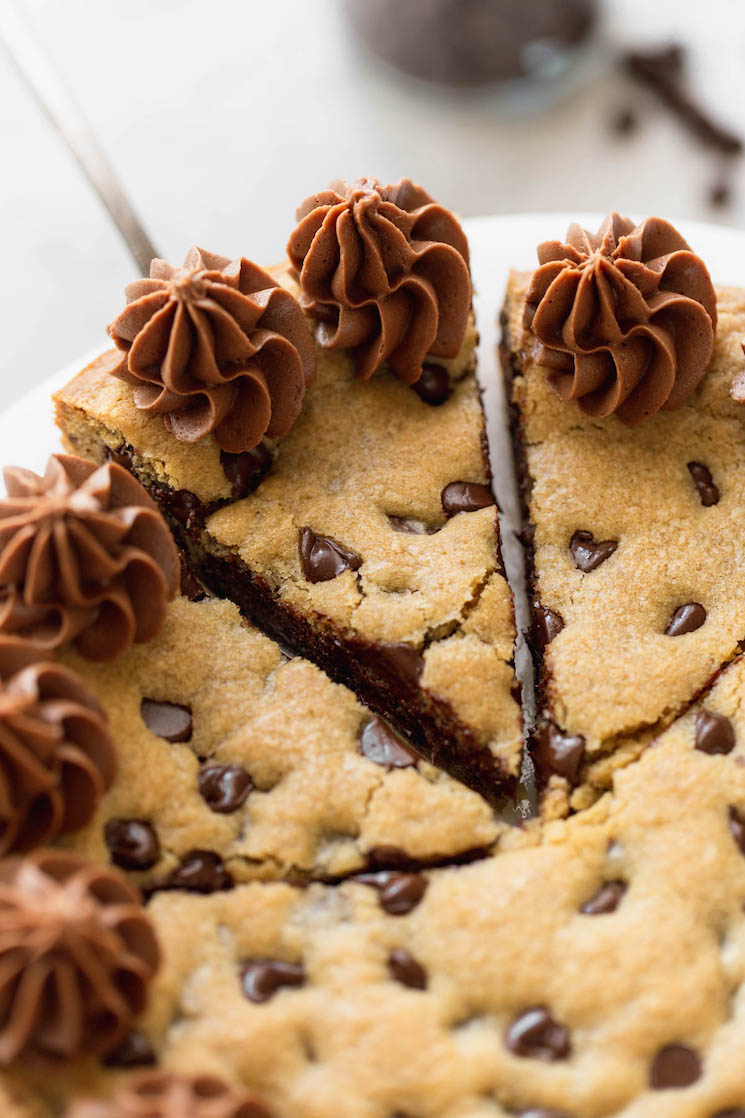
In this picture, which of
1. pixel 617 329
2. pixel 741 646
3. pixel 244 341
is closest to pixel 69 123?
pixel 244 341

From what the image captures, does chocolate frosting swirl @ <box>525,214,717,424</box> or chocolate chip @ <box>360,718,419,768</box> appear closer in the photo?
chocolate chip @ <box>360,718,419,768</box>

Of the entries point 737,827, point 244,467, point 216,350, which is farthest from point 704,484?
point 216,350

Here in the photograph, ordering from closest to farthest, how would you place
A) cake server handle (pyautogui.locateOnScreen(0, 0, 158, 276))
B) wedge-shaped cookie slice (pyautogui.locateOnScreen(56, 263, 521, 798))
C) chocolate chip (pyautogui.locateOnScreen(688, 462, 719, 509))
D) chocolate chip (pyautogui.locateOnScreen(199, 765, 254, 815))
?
chocolate chip (pyautogui.locateOnScreen(199, 765, 254, 815)) → wedge-shaped cookie slice (pyautogui.locateOnScreen(56, 263, 521, 798)) → chocolate chip (pyautogui.locateOnScreen(688, 462, 719, 509)) → cake server handle (pyautogui.locateOnScreen(0, 0, 158, 276))

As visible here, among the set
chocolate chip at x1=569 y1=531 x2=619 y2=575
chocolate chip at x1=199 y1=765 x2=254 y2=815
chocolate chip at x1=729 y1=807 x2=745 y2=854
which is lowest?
chocolate chip at x1=729 y1=807 x2=745 y2=854

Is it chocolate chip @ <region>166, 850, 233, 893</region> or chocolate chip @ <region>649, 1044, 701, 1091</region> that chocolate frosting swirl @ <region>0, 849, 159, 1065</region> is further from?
chocolate chip @ <region>649, 1044, 701, 1091</region>

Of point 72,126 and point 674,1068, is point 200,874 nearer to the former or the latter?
point 674,1068

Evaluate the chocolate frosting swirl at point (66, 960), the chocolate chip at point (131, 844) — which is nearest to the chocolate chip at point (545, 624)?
the chocolate chip at point (131, 844)

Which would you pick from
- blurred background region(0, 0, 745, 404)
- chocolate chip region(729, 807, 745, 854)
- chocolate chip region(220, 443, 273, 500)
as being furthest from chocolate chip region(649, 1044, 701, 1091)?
blurred background region(0, 0, 745, 404)
